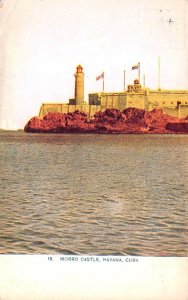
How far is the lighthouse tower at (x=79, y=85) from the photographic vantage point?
197 centimetres

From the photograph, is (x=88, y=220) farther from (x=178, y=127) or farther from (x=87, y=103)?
(x=178, y=127)

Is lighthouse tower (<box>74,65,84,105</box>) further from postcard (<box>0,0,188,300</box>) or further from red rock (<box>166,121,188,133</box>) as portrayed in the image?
red rock (<box>166,121,188,133</box>)

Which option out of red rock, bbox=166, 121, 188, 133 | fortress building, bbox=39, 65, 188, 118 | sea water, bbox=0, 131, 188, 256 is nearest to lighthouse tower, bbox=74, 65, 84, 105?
fortress building, bbox=39, 65, 188, 118

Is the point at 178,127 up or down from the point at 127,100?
down

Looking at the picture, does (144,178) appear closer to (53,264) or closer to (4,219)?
(4,219)

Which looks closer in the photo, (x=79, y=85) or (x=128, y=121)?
(x=79, y=85)

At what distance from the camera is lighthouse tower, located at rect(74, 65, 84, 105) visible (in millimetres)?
1968

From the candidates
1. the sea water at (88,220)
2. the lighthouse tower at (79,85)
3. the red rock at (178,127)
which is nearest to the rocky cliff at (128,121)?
the red rock at (178,127)

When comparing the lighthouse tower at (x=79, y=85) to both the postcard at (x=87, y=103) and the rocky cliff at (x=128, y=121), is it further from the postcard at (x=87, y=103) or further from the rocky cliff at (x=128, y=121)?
the rocky cliff at (x=128, y=121)

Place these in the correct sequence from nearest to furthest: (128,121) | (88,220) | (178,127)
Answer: (88,220) → (178,127) → (128,121)

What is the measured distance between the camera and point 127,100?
2322 mm

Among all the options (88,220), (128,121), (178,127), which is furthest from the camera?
(128,121)

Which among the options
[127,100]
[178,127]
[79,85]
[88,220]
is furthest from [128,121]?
[88,220]

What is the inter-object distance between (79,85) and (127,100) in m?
0.38
